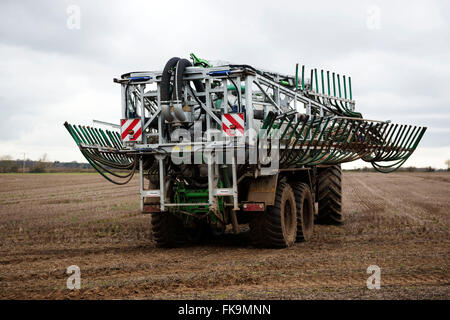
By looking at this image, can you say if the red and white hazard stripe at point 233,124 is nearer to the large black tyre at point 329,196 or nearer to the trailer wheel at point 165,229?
the trailer wheel at point 165,229

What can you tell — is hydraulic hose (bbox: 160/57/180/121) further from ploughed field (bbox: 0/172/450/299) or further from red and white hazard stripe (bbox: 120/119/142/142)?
ploughed field (bbox: 0/172/450/299)

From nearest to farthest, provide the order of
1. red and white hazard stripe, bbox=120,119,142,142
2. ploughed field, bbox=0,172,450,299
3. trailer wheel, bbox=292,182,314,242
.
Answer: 1. ploughed field, bbox=0,172,450,299
2. red and white hazard stripe, bbox=120,119,142,142
3. trailer wheel, bbox=292,182,314,242

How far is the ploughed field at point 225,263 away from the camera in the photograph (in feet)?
18.3

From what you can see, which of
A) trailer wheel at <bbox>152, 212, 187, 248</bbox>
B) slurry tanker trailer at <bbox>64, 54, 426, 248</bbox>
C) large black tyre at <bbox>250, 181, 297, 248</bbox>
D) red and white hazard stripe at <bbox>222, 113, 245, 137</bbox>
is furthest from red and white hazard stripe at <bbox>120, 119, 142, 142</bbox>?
large black tyre at <bbox>250, 181, 297, 248</bbox>

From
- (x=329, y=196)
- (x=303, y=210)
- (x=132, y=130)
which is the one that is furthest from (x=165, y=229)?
(x=329, y=196)

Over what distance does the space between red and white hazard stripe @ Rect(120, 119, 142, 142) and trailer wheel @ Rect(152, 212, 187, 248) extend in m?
1.42

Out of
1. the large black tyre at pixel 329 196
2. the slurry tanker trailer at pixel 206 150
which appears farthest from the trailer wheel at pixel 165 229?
the large black tyre at pixel 329 196

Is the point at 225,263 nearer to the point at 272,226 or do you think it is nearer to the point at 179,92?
the point at 272,226

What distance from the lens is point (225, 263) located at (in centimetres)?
727

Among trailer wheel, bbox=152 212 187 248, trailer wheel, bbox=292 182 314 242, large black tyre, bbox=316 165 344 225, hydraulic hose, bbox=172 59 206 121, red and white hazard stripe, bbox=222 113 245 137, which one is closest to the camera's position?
red and white hazard stripe, bbox=222 113 245 137

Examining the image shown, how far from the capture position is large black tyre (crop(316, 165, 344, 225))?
41.0 ft

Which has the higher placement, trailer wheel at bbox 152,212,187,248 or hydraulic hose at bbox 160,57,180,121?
hydraulic hose at bbox 160,57,180,121

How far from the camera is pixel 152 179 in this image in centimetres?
876

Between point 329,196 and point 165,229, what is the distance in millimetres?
5214
